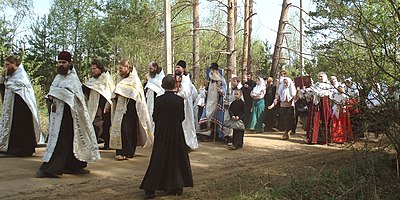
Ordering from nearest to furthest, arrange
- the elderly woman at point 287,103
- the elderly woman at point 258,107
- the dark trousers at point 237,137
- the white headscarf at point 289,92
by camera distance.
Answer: the dark trousers at point 237,137 < the elderly woman at point 287,103 < the white headscarf at point 289,92 < the elderly woman at point 258,107

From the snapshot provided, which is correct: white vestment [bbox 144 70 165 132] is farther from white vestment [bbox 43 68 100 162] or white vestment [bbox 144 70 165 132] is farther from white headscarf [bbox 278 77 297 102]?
white headscarf [bbox 278 77 297 102]

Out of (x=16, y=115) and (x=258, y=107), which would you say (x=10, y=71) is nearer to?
(x=16, y=115)

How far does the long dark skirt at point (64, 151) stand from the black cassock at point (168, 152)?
175 centimetres

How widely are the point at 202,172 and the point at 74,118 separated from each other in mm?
2408

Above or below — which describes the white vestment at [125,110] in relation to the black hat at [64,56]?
below

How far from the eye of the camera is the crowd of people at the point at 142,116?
6.21 meters

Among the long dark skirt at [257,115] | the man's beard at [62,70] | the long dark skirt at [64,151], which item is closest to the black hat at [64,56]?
the man's beard at [62,70]

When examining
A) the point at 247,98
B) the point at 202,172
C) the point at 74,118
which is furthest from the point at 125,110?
the point at 247,98

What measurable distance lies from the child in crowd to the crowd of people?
24mm

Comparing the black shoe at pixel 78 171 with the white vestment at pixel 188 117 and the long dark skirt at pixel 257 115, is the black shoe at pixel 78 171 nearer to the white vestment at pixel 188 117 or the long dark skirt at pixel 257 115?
the white vestment at pixel 188 117

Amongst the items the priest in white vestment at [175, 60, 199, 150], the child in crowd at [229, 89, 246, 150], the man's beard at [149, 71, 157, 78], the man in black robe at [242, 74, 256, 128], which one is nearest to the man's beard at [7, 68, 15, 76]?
the man's beard at [149, 71, 157, 78]

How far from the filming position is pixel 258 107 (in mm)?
13688

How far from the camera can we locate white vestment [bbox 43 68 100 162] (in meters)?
7.12

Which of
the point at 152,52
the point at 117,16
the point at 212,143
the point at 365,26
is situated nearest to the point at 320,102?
the point at 212,143
